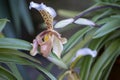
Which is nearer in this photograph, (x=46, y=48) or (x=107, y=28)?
(x=46, y=48)

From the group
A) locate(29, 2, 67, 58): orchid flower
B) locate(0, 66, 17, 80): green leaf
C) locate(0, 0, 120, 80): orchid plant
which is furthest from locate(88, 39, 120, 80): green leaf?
locate(0, 66, 17, 80): green leaf

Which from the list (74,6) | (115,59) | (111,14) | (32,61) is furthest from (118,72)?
(74,6)

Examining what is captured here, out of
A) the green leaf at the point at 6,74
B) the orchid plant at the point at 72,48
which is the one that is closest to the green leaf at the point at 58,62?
the orchid plant at the point at 72,48

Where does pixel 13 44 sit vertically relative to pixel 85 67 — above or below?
above

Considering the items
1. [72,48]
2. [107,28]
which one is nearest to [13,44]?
[72,48]

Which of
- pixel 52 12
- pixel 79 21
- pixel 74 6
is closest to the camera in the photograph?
pixel 52 12

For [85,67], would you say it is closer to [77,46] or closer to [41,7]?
[77,46]

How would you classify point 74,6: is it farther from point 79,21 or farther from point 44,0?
point 79,21

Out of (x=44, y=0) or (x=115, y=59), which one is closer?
(x=115, y=59)
